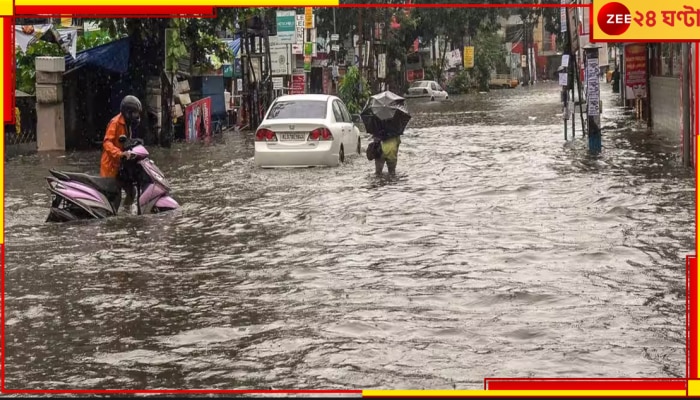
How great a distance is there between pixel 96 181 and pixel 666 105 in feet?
54.4

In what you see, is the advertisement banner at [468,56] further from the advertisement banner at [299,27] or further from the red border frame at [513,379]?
the red border frame at [513,379]

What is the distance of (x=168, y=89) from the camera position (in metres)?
30.6

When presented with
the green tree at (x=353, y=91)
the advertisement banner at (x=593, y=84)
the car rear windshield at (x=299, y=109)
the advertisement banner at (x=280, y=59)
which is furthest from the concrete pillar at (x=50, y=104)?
the green tree at (x=353, y=91)

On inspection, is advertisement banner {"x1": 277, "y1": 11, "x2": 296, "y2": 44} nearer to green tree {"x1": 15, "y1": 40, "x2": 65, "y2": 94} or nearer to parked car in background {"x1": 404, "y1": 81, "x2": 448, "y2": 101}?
green tree {"x1": 15, "y1": 40, "x2": 65, "y2": 94}

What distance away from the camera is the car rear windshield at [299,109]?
21.5 m

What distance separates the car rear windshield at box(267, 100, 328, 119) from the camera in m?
21.5

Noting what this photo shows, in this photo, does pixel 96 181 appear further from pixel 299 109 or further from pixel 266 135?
pixel 299 109

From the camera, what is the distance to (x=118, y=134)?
1448 centimetres

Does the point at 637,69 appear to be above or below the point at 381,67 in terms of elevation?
below

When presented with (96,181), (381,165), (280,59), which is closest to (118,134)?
(96,181)

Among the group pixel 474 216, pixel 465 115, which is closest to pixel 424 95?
pixel 465 115

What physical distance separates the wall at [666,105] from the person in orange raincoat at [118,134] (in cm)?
1340

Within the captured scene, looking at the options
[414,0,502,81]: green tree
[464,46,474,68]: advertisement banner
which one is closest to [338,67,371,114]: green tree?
[414,0,502,81]: green tree

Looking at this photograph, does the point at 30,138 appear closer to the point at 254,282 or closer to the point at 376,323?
the point at 254,282
